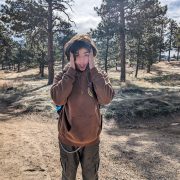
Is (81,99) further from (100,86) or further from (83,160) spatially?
(83,160)

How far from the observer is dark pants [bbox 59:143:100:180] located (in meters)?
3.43

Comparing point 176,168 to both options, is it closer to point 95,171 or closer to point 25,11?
point 95,171

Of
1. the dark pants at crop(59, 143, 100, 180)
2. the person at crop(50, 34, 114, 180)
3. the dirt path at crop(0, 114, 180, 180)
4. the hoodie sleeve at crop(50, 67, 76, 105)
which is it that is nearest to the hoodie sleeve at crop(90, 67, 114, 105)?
the person at crop(50, 34, 114, 180)

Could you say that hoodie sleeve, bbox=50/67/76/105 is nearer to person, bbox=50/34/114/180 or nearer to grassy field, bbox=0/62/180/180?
person, bbox=50/34/114/180

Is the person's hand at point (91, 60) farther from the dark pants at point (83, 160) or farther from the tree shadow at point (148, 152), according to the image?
the tree shadow at point (148, 152)

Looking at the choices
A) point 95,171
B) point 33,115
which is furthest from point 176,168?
point 33,115

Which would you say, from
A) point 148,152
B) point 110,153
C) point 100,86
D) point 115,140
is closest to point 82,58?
point 100,86

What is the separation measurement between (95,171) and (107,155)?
3179mm

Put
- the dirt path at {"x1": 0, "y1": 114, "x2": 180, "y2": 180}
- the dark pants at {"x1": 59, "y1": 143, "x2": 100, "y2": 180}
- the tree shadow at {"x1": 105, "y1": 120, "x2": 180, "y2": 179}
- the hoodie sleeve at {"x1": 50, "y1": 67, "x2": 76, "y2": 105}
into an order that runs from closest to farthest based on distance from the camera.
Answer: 1. the hoodie sleeve at {"x1": 50, "y1": 67, "x2": 76, "y2": 105}
2. the dark pants at {"x1": 59, "y1": 143, "x2": 100, "y2": 180}
3. the dirt path at {"x1": 0, "y1": 114, "x2": 180, "y2": 180}
4. the tree shadow at {"x1": 105, "y1": 120, "x2": 180, "y2": 179}

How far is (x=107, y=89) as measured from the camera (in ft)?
10.8

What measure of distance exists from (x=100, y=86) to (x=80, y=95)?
0.79 ft

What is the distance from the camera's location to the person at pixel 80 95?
3.23 meters

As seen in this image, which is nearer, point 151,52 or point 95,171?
point 95,171

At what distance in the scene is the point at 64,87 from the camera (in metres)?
3.18
